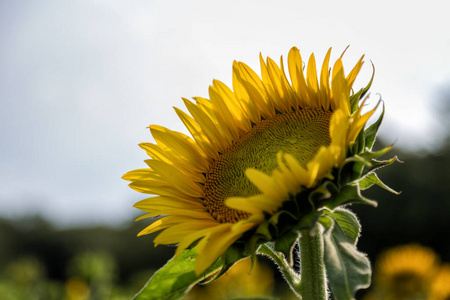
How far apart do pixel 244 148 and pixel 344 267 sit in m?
0.52

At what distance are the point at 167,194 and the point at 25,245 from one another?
65.4ft

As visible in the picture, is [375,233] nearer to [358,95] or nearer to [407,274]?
[407,274]

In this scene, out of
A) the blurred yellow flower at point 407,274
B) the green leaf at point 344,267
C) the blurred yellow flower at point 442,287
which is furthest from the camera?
the blurred yellow flower at point 407,274

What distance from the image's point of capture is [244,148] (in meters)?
1.31

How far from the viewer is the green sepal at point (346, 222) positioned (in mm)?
983

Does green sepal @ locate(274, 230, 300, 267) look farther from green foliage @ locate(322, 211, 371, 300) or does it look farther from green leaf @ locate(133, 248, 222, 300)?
green leaf @ locate(133, 248, 222, 300)

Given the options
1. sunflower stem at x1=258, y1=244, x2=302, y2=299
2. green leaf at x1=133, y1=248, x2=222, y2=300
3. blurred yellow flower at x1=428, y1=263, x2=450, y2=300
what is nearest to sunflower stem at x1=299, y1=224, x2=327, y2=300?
sunflower stem at x1=258, y1=244, x2=302, y2=299

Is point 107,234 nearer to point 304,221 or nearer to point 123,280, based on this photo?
point 123,280

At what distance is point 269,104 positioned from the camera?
1324 millimetres

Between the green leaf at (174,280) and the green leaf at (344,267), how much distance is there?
345 millimetres

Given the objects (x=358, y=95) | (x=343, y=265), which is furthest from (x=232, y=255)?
(x=358, y=95)

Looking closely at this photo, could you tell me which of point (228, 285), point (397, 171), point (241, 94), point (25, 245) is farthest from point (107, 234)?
point (241, 94)

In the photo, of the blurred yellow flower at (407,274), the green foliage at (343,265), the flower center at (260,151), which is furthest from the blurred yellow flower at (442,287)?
the green foliage at (343,265)

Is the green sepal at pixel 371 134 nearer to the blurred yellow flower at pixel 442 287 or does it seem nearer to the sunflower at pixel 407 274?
the blurred yellow flower at pixel 442 287
